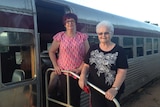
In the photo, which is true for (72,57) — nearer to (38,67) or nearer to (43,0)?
(38,67)

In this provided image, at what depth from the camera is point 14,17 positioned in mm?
3566

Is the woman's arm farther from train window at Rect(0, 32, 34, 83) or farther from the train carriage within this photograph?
train window at Rect(0, 32, 34, 83)

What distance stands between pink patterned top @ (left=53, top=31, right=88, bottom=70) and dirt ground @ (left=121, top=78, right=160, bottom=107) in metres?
4.24

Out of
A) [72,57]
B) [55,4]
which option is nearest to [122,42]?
[55,4]

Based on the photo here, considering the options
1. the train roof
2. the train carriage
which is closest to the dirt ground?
the train roof

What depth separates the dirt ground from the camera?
7.87 metres

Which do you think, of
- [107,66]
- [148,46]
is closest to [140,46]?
[148,46]

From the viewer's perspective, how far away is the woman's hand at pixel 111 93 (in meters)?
3.07

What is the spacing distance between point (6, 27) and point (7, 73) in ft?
2.48

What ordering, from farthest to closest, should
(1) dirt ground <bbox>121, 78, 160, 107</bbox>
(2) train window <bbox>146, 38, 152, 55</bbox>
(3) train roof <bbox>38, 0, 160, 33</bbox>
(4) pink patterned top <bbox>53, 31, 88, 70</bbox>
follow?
(2) train window <bbox>146, 38, 152, 55</bbox>
(1) dirt ground <bbox>121, 78, 160, 107</bbox>
(3) train roof <bbox>38, 0, 160, 33</bbox>
(4) pink patterned top <bbox>53, 31, 88, 70</bbox>

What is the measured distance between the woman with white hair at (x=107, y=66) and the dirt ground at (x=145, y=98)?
461cm

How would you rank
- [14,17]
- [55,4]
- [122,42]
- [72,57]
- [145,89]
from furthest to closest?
[145,89], [122,42], [55,4], [72,57], [14,17]

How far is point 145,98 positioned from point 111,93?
5.93 m

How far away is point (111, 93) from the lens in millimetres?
3086
